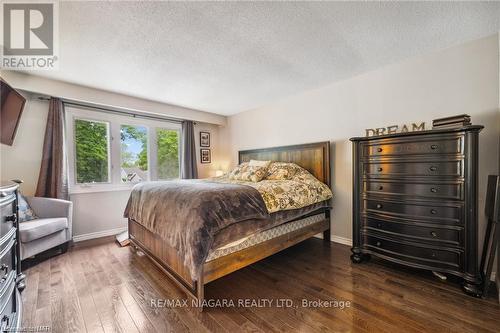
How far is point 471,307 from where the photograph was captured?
1598 millimetres

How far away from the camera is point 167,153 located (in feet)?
14.1

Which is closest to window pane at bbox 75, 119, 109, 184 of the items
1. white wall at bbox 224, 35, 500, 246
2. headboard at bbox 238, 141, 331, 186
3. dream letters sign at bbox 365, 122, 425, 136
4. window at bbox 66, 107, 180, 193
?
window at bbox 66, 107, 180, 193

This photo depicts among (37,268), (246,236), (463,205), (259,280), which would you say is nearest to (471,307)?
(463,205)

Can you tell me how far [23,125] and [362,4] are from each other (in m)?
4.25

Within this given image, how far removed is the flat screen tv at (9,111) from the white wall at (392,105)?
3.32m

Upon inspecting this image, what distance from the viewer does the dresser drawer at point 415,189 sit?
182 cm

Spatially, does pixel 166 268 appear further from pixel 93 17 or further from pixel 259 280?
pixel 93 17

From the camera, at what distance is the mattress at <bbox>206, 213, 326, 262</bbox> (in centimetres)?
174

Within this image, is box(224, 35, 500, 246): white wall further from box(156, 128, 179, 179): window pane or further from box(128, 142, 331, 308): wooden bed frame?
box(156, 128, 179, 179): window pane

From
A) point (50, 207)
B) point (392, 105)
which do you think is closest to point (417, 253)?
point (392, 105)

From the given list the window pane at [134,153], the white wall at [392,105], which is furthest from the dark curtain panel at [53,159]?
the white wall at [392,105]

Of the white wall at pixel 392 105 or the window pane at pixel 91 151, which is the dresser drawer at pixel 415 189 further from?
the window pane at pixel 91 151

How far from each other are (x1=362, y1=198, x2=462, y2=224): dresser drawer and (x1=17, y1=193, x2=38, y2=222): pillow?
160 inches

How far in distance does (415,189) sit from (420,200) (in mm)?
109
